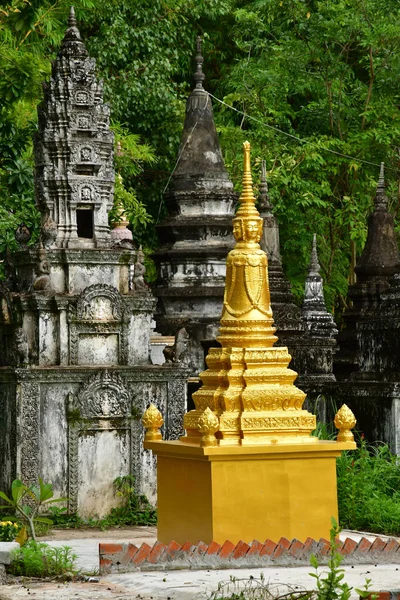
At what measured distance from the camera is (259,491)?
11.7 metres

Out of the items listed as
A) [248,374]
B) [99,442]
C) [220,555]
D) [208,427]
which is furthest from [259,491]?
[99,442]

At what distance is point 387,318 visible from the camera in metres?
18.8

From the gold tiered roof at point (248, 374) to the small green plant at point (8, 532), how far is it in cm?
223

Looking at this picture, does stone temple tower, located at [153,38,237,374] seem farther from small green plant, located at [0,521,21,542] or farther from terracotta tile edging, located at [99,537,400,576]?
terracotta tile edging, located at [99,537,400,576]

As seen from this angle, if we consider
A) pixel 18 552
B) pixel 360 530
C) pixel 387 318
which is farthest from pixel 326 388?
pixel 18 552

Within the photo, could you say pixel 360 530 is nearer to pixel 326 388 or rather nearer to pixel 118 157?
pixel 326 388

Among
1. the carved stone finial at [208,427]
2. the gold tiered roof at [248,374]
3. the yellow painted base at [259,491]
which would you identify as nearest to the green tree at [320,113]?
the gold tiered roof at [248,374]

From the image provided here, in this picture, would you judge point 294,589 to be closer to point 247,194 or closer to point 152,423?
point 152,423

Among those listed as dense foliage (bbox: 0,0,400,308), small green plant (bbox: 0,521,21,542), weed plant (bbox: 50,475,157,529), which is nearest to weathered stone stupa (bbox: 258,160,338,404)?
weed plant (bbox: 50,475,157,529)

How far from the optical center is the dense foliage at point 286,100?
1138 inches

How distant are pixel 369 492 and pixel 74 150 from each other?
629cm

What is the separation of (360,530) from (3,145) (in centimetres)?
806

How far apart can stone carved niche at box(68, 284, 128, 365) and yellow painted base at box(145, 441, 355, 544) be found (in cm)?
662

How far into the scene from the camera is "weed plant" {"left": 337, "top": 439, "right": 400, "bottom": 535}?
15438mm
